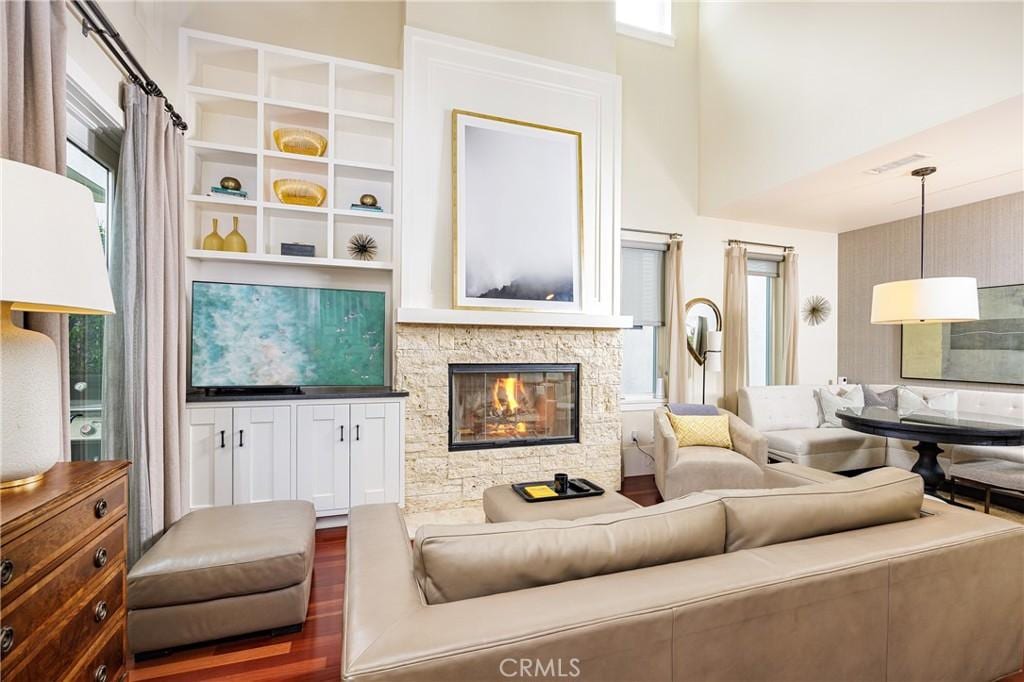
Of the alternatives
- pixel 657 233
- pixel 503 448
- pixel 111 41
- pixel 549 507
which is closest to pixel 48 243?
pixel 111 41

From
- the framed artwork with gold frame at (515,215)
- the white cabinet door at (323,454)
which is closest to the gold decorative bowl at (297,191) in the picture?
the framed artwork with gold frame at (515,215)

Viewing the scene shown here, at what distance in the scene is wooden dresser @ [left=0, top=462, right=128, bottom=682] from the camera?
0.95 metres

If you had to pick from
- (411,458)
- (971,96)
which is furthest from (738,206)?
(411,458)

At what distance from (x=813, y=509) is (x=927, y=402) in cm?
400

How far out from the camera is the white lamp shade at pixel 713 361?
472cm

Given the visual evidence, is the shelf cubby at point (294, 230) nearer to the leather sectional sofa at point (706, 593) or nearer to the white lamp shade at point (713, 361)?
the leather sectional sofa at point (706, 593)

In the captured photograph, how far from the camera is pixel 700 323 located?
505 centimetres

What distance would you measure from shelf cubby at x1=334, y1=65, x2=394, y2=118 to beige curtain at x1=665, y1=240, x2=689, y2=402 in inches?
117

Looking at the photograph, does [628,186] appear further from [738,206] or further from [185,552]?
[185,552]

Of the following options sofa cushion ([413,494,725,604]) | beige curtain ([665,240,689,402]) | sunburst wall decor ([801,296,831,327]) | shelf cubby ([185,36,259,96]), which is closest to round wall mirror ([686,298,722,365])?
beige curtain ([665,240,689,402])

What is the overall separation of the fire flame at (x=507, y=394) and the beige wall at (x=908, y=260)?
4.14 m

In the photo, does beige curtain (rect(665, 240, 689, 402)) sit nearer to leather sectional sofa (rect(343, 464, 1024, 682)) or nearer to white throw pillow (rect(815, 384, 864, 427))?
white throw pillow (rect(815, 384, 864, 427))

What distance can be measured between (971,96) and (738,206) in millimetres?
2030

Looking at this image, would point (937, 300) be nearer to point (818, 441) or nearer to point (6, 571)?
point (818, 441)
